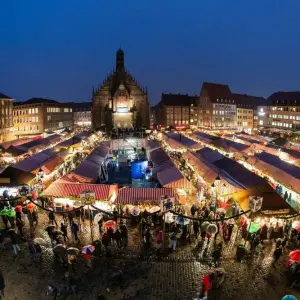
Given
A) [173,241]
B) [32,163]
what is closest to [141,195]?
[173,241]

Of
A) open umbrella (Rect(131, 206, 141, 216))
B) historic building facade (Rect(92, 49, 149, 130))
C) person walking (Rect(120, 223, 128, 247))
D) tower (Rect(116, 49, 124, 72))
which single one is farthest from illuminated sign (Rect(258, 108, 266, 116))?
person walking (Rect(120, 223, 128, 247))

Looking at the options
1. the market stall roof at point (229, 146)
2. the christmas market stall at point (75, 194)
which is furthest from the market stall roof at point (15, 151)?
the market stall roof at point (229, 146)

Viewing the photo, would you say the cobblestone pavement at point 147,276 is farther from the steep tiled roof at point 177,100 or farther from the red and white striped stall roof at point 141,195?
the steep tiled roof at point 177,100

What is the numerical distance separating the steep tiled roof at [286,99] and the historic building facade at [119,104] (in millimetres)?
33498

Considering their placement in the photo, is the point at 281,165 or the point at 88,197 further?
the point at 281,165

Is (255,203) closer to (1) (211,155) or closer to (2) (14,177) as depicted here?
(2) (14,177)

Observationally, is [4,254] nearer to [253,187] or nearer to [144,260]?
[144,260]

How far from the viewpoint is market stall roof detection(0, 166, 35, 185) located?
2022 centimetres

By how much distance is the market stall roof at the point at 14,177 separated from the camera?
20.2 m

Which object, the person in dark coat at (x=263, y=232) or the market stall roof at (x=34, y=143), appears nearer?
the person in dark coat at (x=263, y=232)

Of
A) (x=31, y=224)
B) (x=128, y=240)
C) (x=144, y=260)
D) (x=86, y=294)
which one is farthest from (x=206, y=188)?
(x=86, y=294)

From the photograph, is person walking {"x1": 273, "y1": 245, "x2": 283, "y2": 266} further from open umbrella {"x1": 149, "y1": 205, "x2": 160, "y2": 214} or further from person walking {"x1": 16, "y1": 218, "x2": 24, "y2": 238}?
person walking {"x1": 16, "y1": 218, "x2": 24, "y2": 238}

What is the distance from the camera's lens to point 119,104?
238 feet

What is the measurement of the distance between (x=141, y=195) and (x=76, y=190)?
3.89m
